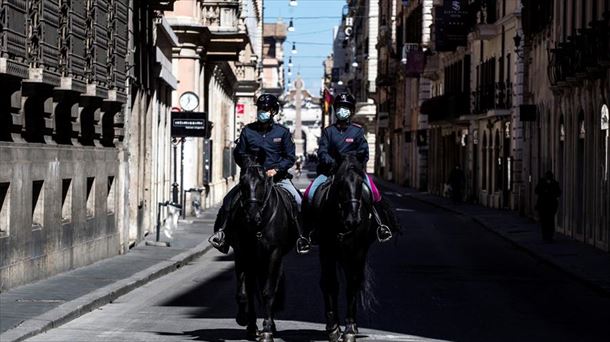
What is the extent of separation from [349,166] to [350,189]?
0.78 feet

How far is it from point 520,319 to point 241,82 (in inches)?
2786

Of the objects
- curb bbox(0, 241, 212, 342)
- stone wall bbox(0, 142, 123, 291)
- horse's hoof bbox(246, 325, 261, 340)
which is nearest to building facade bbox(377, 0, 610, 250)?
stone wall bbox(0, 142, 123, 291)

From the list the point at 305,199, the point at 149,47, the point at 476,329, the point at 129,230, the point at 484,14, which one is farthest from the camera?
the point at 484,14

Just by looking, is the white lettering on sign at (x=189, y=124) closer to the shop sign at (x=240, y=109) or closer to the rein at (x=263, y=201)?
the rein at (x=263, y=201)

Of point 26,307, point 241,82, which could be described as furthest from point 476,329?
point 241,82

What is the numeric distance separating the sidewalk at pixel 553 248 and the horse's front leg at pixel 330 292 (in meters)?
8.72

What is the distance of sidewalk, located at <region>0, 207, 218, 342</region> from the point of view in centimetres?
1708

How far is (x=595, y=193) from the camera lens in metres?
37.2

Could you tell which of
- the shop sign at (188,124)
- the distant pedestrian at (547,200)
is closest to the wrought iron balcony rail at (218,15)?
the shop sign at (188,124)

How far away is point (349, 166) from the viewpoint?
50.2ft

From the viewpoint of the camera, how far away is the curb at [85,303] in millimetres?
16188

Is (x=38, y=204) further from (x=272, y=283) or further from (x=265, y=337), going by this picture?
(x=265, y=337)

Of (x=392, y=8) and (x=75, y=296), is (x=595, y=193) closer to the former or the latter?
(x=75, y=296)

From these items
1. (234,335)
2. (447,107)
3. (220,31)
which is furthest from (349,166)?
(447,107)
